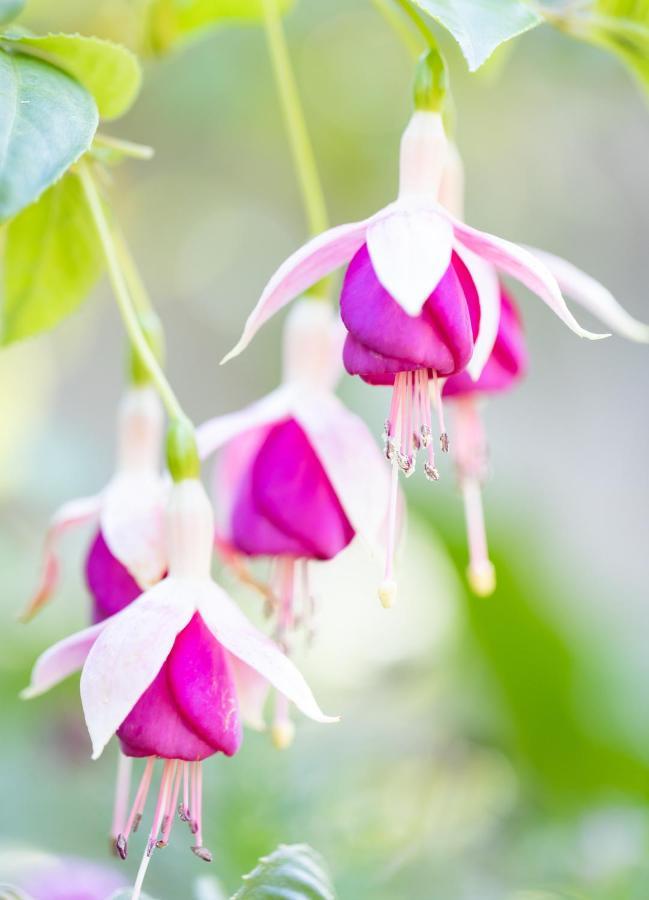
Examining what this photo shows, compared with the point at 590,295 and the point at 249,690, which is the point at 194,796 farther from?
the point at 590,295

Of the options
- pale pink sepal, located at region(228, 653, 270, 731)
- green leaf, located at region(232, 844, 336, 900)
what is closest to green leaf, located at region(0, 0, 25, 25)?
pale pink sepal, located at region(228, 653, 270, 731)

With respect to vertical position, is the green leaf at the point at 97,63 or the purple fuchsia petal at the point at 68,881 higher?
the green leaf at the point at 97,63

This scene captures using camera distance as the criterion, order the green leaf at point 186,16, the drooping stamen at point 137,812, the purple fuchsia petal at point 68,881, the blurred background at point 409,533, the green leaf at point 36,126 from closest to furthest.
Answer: the green leaf at point 36,126 → the drooping stamen at point 137,812 → the purple fuchsia petal at point 68,881 → the green leaf at point 186,16 → the blurred background at point 409,533

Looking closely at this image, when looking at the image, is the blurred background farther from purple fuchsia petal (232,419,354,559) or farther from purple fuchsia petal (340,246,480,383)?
purple fuchsia petal (340,246,480,383)

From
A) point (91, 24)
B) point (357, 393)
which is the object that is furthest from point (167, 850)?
point (91, 24)

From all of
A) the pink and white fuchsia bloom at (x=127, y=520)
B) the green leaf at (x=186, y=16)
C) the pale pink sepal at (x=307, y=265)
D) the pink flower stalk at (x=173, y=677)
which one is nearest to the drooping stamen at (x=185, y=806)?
the pink flower stalk at (x=173, y=677)

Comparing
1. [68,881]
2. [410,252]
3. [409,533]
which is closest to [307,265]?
[410,252]

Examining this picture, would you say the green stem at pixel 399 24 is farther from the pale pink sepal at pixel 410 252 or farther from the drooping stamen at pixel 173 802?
the drooping stamen at pixel 173 802
